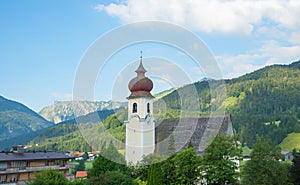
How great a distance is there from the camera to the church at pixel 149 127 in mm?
45875

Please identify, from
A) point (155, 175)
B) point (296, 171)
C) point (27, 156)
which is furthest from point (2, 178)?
point (296, 171)

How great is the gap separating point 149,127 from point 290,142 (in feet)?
289

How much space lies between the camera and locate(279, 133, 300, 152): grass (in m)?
116

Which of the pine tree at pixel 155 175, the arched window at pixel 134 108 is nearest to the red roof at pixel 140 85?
the arched window at pixel 134 108

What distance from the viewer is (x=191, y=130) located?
152ft

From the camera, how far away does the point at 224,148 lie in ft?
109

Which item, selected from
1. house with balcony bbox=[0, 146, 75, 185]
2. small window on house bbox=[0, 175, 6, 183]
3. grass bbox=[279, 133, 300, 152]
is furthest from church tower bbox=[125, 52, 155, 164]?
grass bbox=[279, 133, 300, 152]

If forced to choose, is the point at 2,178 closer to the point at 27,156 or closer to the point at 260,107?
the point at 27,156

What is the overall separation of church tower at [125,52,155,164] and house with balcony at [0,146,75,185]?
9629 millimetres

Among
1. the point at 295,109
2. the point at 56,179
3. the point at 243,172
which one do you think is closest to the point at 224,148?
the point at 243,172

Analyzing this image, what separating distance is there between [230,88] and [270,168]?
504 feet

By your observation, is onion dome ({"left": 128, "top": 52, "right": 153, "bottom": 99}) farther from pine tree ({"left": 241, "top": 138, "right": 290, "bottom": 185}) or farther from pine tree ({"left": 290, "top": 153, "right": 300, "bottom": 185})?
pine tree ({"left": 290, "top": 153, "right": 300, "bottom": 185})

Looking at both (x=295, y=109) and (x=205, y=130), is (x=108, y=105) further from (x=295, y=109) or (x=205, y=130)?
(x=295, y=109)

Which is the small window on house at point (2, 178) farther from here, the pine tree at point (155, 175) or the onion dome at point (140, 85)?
the onion dome at point (140, 85)
